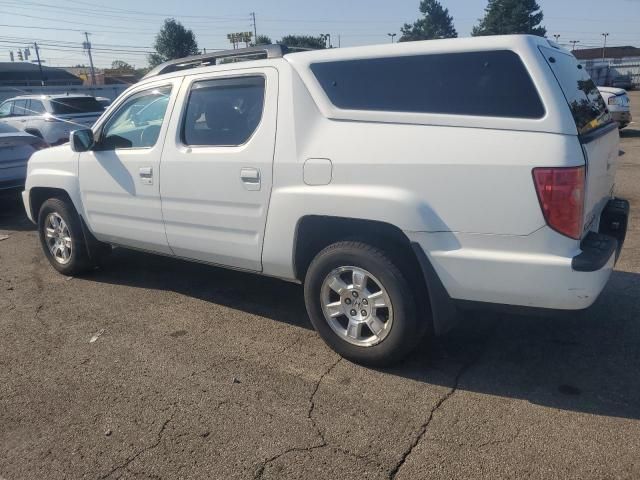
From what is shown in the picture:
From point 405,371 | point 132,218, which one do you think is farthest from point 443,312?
point 132,218

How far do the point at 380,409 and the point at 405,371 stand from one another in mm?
475

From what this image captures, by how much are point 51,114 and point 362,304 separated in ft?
36.6

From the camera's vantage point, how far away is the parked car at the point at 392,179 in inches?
120

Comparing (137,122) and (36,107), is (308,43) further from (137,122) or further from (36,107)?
(137,122)

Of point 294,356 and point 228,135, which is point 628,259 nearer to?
point 294,356

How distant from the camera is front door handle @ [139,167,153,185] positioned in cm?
469

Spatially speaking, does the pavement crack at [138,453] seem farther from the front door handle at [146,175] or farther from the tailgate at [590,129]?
the tailgate at [590,129]

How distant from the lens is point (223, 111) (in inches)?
171

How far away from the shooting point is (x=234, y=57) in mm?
4527

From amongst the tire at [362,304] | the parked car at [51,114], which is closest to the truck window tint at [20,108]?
the parked car at [51,114]

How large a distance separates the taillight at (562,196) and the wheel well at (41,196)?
175 inches

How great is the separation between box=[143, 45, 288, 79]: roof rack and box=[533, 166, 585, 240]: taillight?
2005 millimetres

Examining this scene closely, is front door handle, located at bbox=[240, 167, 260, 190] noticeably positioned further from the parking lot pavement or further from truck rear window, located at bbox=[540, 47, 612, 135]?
truck rear window, located at bbox=[540, 47, 612, 135]

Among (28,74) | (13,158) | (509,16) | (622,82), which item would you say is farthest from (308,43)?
(509,16)
